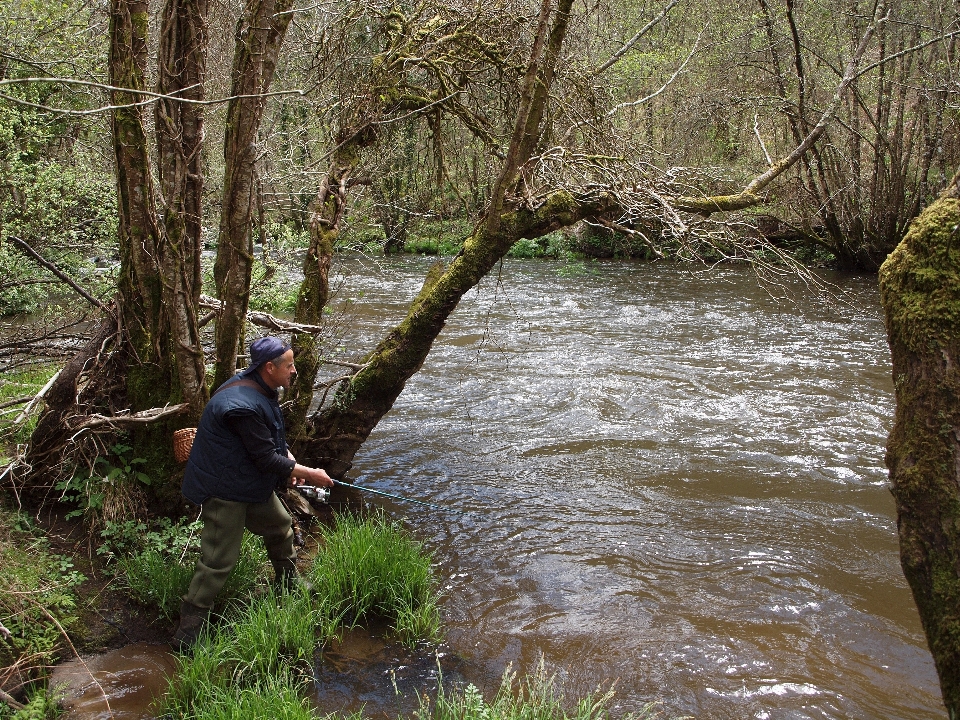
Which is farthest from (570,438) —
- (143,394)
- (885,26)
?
(885,26)

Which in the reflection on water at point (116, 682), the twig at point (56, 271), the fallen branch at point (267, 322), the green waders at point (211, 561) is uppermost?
the twig at point (56, 271)

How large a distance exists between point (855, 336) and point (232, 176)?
41.2ft

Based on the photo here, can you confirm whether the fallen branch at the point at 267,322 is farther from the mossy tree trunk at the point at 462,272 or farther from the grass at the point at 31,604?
the grass at the point at 31,604

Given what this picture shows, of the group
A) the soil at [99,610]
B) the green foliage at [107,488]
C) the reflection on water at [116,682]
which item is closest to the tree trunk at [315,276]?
the green foliage at [107,488]

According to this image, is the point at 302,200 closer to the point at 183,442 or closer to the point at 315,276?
the point at 315,276

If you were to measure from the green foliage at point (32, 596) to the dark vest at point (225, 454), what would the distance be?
3.04ft

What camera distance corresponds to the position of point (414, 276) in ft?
68.3

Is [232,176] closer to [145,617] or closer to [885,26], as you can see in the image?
[145,617]

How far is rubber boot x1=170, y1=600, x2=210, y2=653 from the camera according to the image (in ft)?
14.3

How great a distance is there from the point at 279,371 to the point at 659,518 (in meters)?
4.27

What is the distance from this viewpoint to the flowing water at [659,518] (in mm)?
4754

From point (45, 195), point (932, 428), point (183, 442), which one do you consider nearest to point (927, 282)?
point (932, 428)

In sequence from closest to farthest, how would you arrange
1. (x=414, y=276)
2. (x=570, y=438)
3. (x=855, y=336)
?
(x=570, y=438) → (x=855, y=336) → (x=414, y=276)

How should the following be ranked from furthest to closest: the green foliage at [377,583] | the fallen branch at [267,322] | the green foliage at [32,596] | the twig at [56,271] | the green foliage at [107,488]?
the fallen branch at [267,322] → the twig at [56,271] → the green foliage at [107,488] → the green foliage at [377,583] → the green foliage at [32,596]
